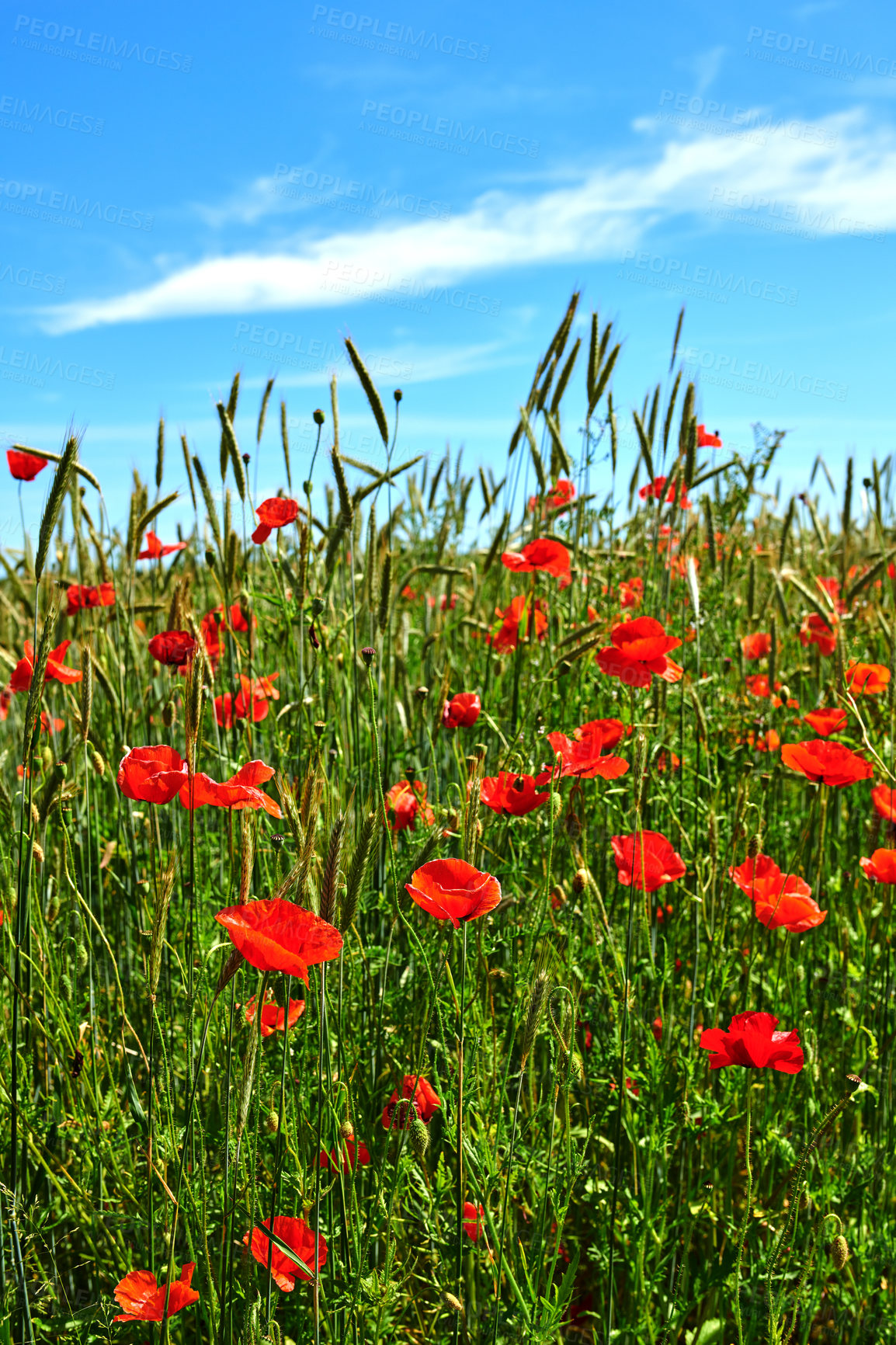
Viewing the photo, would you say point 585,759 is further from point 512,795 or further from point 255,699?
point 255,699

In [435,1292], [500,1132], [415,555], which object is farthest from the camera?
[415,555]

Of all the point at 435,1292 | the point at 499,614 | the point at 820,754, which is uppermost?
the point at 499,614

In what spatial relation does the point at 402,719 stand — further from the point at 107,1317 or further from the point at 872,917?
the point at 107,1317

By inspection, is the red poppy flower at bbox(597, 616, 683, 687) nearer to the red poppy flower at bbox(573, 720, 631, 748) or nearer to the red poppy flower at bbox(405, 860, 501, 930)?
the red poppy flower at bbox(573, 720, 631, 748)

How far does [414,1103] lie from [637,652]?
0.80 meters

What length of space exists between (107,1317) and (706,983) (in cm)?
102

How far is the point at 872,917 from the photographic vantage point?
76.6 inches

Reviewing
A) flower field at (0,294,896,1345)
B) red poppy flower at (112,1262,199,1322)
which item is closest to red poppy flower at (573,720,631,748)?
flower field at (0,294,896,1345)

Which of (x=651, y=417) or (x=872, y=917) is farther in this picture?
(x=651, y=417)

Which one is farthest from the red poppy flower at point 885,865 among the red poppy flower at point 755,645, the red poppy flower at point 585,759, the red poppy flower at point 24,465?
the red poppy flower at point 24,465

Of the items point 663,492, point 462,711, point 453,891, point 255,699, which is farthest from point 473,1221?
point 663,492

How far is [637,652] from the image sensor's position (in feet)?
5.35

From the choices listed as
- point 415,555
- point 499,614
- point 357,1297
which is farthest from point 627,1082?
point 415,555

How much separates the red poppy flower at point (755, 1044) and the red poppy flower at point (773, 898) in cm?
21
